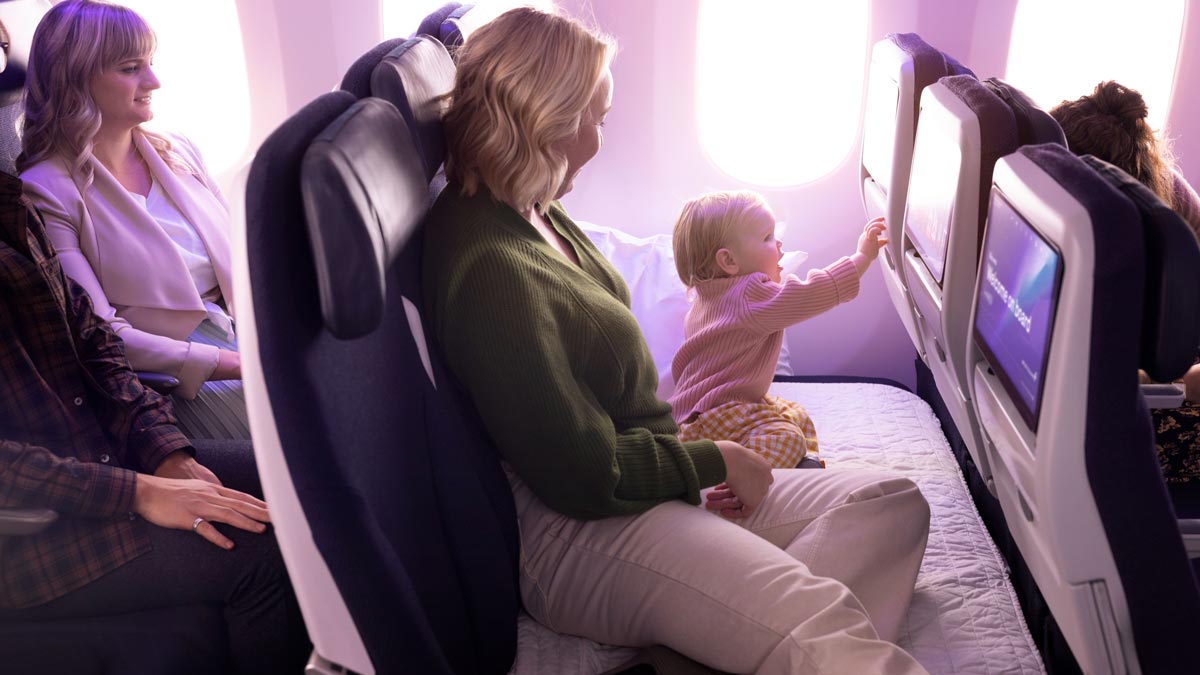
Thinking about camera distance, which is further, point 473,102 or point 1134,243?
point 473,102

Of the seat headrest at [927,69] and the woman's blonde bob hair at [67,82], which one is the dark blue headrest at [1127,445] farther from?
the woman's blonde bob hair at [67,82]

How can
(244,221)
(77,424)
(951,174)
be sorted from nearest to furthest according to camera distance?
1. (244,221)
2. (951,174)
3. (77,424)

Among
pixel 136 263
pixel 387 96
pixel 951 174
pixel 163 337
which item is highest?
pixel 387 96

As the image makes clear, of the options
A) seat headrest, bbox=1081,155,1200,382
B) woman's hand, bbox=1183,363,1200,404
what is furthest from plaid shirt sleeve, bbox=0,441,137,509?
woman's hand, bbox=1183,363,1200,404

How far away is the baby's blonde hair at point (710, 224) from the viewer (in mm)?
2391

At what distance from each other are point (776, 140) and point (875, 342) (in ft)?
2.55

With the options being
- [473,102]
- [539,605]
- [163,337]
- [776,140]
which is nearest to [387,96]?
[473,102]

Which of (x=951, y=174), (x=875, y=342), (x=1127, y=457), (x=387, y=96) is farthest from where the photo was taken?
(x=875, y=342)

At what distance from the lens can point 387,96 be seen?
145 centimetres

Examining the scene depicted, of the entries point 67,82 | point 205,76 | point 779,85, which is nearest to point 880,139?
point 779,85

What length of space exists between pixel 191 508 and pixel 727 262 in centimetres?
127

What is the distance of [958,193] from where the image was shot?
62.9 inches

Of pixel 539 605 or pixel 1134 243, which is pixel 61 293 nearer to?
pixel 539 605

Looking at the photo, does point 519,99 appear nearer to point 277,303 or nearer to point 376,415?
point 376,415
